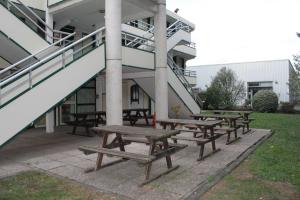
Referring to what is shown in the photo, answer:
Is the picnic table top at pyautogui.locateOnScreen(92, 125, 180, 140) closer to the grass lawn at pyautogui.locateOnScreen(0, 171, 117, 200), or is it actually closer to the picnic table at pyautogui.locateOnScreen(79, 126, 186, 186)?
the picnic table at pyautogui.locateOnScreen(79, 126, 186, 186)

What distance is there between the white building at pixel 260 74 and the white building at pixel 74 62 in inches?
1008

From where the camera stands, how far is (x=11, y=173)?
20.1ft

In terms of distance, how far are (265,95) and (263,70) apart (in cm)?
1400

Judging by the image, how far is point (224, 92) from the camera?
2816 centimetres

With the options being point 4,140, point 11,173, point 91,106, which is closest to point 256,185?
point 11,173

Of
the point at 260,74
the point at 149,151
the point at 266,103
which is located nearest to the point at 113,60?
the point at 149,151

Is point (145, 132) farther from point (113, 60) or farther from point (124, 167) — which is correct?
point (113, 60)

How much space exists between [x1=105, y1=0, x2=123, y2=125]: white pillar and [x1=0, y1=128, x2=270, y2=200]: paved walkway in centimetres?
118

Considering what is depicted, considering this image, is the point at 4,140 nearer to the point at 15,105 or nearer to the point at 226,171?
the point at 15,105

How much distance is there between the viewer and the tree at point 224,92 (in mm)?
27406

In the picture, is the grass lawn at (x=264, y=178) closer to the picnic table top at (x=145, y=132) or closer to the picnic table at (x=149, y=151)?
the picnic table at (x=149, y=151)

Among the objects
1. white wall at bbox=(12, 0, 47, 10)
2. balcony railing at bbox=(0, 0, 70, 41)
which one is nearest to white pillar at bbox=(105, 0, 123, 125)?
balcony railing at bbox=(0, 0, 70, 41)

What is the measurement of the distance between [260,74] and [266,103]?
14.4m

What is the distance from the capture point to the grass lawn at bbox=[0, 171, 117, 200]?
4.81 metres
